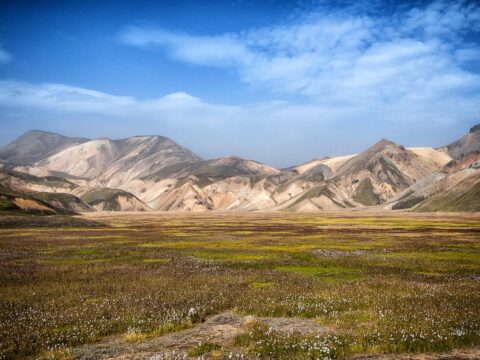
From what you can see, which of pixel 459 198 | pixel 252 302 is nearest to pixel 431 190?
pixel 459 198

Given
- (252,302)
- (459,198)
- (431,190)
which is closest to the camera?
(252,302)

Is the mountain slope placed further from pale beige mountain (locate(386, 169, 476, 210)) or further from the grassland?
the grassland

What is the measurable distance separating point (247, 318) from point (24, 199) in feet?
471

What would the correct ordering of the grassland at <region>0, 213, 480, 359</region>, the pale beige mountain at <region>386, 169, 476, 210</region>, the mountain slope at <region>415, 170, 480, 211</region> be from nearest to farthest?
the grassland at <region>0, 213, 480, 359</region>, the mountain slope at <region>415, 170, 480, 211</region>, the pale beige mountain at <region>386, 169, 476, 210</region>

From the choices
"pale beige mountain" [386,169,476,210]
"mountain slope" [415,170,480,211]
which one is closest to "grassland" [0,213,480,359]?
"mountain slope" [415,170,480,211]

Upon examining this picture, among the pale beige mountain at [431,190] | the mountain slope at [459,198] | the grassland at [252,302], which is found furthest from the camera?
the pale beige mountain at [431,190]

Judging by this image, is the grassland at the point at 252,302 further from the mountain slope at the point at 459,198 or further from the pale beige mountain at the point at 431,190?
the pale beige mountain at the point at 431,190

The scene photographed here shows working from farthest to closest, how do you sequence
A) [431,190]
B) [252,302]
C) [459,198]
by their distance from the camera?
[431,190], [459,198], [252,302]

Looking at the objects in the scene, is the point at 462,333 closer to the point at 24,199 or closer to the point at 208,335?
the point at 208,335

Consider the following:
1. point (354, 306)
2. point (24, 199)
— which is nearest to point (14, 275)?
point (354, 306)

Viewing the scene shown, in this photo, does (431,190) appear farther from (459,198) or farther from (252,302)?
(252,302)

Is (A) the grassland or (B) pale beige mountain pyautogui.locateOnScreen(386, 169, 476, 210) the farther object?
(B) pale beige mountain pyautogui.locateOnScreen(386, 169, 476, 210)

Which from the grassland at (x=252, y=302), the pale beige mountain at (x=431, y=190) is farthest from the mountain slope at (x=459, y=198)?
the grassland at (x=252, y=302)

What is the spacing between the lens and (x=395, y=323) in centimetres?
1667
